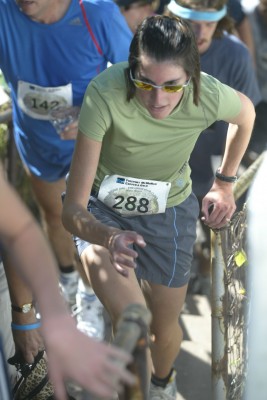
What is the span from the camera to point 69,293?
4.25m

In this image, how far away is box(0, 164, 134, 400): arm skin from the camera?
4.90ft

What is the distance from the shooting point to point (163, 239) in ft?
10.3

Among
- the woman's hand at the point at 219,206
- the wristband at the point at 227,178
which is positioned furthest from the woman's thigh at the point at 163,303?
the wristband at the point at 227,178

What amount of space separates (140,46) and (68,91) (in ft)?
3.13

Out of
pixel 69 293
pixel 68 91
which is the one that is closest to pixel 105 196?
pixel 68 91

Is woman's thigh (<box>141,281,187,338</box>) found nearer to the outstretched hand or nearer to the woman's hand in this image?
the woman's hand

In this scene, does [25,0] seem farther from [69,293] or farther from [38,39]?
[69,293]

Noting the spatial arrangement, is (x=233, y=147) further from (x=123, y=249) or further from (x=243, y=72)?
(x=123, y=249)

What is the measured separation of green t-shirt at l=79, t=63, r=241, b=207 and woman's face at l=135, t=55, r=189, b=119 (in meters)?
0.04

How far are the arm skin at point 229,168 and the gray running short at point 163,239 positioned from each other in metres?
0.09

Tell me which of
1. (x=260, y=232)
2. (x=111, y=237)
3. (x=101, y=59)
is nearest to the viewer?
(x=260, y=232)

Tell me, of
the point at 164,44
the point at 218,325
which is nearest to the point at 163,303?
the point at 218,325

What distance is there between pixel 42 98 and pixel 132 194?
924 millimetres

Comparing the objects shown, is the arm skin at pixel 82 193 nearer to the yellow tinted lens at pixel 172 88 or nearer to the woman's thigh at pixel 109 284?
the woman's thigh at pixel 109 284
